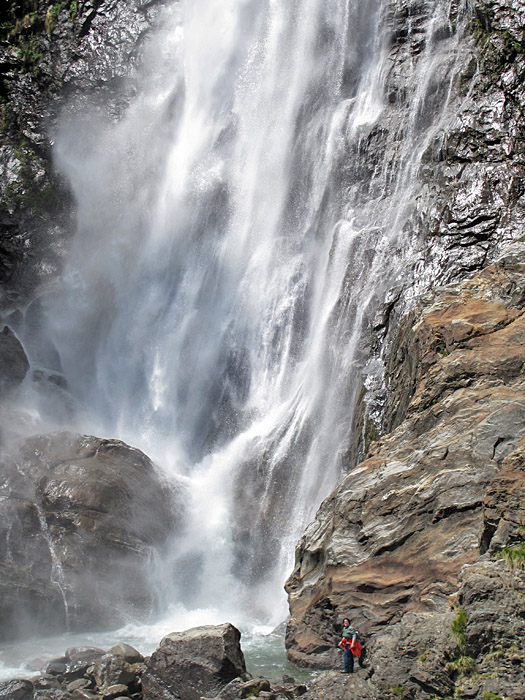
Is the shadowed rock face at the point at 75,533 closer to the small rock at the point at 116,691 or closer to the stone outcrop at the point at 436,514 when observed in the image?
the small rock at the point at 116,691

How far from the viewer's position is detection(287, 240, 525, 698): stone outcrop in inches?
373

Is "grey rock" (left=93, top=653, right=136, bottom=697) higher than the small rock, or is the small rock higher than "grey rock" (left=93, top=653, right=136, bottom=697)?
"grey rock" (left=93, top=653, right=136, bottom=697)

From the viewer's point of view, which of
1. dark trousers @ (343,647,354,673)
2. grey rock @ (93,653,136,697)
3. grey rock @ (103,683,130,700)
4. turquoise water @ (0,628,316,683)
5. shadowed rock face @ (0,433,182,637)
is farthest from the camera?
shadowed rock face @ (0,433,182,637)

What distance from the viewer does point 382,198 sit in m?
25.0

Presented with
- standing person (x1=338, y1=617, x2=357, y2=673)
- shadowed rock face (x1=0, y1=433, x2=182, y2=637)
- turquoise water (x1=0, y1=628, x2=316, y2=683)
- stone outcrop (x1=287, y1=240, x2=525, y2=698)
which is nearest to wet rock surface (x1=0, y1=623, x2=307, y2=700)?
turquoise water (x1=0, y1=628, x2=316, y2=683)

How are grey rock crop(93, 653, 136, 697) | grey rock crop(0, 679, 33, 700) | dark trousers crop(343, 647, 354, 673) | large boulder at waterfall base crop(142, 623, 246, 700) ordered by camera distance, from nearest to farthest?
dark trousers crop(343, 647, 354, 673), large boulder at waterfall base crop(142, 623, 246, 700), grey rock crop(0, 679, 33, 700), grey rock crop(93, 653, 136, 697)

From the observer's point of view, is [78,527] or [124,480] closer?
[78,527]

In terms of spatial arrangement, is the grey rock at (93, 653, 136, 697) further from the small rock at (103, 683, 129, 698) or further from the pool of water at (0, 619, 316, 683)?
the pool of water at (0, 619, 316, 683)

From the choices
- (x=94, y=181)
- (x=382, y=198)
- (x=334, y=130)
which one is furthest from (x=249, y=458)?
(x=94, y=181)

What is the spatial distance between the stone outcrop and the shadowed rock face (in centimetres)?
712

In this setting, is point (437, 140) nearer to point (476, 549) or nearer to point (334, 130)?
point (334, 130)

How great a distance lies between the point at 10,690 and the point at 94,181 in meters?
25.6

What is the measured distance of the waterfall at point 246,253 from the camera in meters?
21.7

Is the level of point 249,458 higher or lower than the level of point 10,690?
higher
